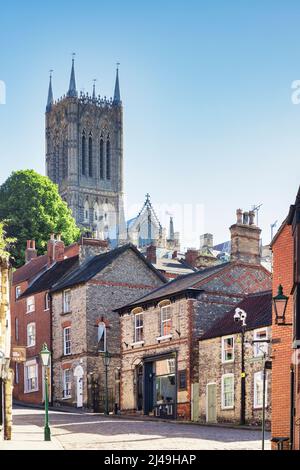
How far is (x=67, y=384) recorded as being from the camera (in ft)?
220

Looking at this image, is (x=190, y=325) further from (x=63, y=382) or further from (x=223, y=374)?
(x=63, y=382)

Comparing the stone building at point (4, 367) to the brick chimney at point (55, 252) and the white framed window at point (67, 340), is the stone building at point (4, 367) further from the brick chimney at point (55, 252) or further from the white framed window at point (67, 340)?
the brick chimney at point (55, 252)

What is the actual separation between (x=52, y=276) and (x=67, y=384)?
8.58 meters

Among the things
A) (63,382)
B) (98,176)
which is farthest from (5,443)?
(98,176)

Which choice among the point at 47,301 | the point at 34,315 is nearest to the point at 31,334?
the point at 34,315

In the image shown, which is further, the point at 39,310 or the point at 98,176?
the point at 98,176

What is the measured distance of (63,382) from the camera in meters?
67.4

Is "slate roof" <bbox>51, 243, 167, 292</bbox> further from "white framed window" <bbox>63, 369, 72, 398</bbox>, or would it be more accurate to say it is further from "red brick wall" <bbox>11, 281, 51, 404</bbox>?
"white framed window" <bbox>63, 369, 72, 398</bbox>

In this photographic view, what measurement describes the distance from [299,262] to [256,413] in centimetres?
2214

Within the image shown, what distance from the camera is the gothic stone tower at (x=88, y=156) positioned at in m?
189

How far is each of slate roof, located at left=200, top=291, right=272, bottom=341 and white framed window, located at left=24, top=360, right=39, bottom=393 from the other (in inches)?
677

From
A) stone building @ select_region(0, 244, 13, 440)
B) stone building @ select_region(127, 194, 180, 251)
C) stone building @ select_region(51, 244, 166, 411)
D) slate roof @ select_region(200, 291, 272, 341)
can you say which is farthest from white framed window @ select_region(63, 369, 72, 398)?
stone building @ select_region(127, 194, 180, 251)

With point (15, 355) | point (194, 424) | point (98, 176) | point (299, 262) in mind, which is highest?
point (98, 176)

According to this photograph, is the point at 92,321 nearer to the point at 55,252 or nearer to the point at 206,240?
the point at 55,252
